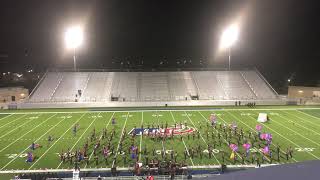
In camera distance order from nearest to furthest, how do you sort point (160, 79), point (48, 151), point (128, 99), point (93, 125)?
point (48, 151), point (93, 125), point (128, 99), point (160, 79)

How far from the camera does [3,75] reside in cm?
7694

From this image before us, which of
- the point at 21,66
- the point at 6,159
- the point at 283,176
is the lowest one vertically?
the point at 6,159

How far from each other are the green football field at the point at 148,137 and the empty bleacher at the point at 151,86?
8.18 m

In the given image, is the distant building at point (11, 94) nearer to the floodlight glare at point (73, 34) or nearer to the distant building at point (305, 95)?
the floodlight glare at point (73, 34)

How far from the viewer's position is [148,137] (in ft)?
75.8

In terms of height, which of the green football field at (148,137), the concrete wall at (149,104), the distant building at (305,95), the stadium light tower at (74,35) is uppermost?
the stadium light tower at (74,35)

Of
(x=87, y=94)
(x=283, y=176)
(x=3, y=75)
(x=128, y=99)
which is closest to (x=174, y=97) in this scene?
(x=128, y=99)

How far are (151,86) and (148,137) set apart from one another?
82.9 feet

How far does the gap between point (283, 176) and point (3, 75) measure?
265 ft

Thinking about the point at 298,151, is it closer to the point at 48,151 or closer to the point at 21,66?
the point at 48,151

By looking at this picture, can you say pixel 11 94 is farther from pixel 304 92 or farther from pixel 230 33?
pixel 304 92

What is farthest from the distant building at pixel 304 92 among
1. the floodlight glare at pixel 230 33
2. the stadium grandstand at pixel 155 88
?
the floodlight glare at pixel 230 33

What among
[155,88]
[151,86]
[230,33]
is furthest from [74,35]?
[230,33]

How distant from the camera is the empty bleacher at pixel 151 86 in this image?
4475 centimetres
